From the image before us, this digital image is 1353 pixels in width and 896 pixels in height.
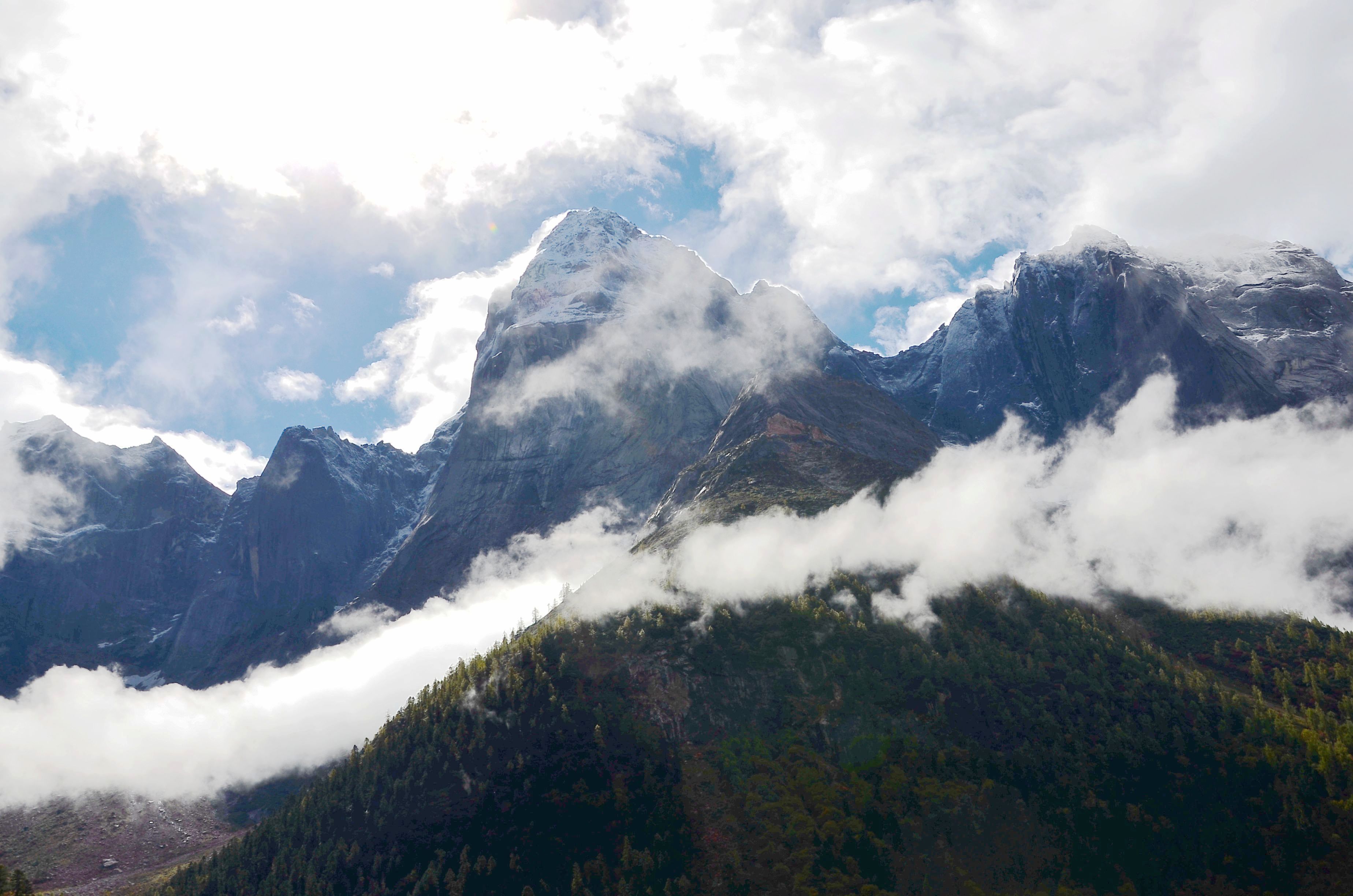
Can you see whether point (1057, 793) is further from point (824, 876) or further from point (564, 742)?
point (564, 742)

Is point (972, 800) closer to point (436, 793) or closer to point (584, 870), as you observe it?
point (584, 870)

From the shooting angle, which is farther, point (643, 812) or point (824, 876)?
point (643, 812)

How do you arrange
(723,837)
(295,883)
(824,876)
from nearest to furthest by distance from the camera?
1. (824,876)
2. (723,837)
3. (295,883)

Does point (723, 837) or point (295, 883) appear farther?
point (295, 883)

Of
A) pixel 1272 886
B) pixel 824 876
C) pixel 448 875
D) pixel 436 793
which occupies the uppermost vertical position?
pixel 436 793

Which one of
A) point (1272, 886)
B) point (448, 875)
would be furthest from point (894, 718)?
point (448, 875)

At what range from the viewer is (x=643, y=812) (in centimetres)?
17575

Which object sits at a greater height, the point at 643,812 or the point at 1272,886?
the point at 643,812

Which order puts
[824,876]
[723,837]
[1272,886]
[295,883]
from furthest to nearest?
[295,883], [723,837], [824,876], [1272,886]

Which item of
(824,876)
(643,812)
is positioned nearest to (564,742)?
(643,812)

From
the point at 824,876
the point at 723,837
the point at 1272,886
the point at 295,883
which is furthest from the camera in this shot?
the point at 295,883

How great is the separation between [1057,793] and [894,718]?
1396 inches

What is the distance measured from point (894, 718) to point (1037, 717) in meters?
31.0

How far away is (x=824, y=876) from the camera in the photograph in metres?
158
